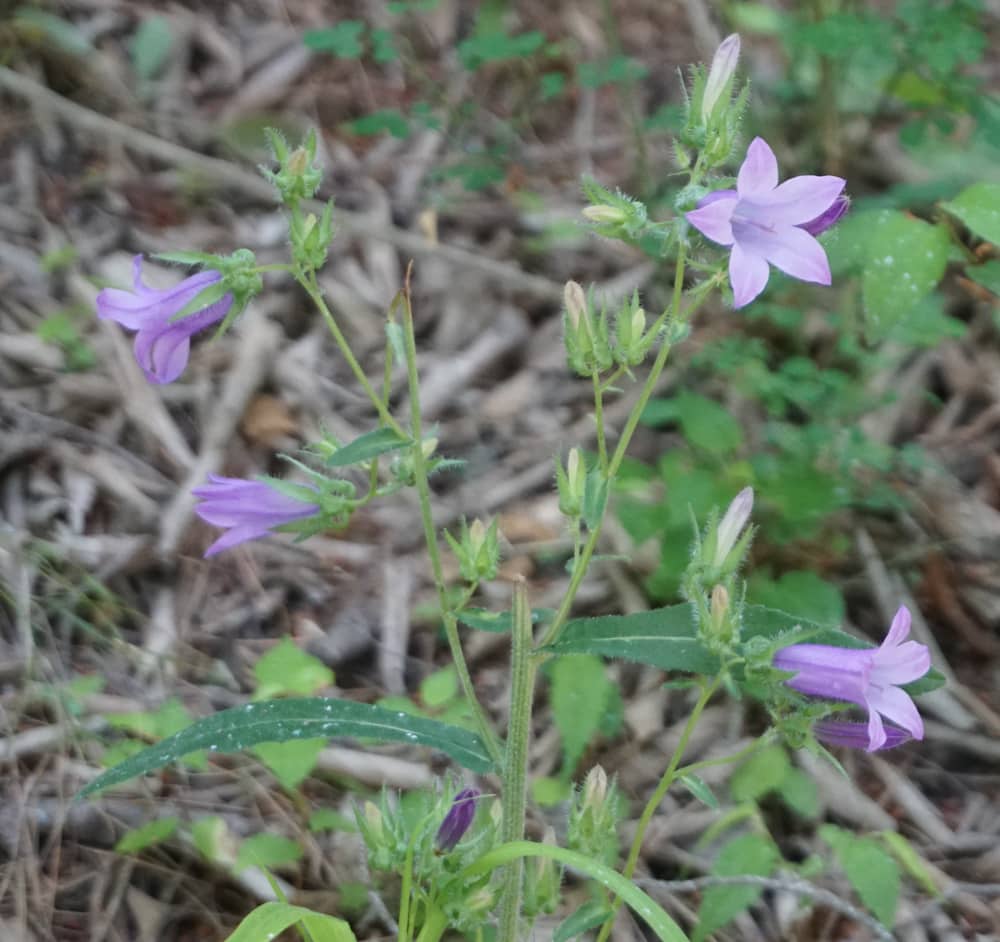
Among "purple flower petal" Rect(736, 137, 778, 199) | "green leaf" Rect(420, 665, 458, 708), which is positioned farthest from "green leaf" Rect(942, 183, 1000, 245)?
"green leaf" Rect(420, 665, 458, 708)

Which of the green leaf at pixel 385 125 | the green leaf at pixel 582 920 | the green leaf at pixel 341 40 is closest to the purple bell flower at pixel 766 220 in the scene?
the green leaf at pixel 582 920

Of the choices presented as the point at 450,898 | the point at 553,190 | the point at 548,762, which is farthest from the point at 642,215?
the point at 553,190

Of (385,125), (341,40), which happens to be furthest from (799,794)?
(341,40)

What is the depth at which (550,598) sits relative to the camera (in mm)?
2963

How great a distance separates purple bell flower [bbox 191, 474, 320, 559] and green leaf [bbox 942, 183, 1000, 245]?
1163mm

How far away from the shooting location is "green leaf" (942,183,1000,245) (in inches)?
76.1

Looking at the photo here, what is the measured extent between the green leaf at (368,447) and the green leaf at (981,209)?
1.00 meters

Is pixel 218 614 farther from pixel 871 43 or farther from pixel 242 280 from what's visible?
pixel 871 43

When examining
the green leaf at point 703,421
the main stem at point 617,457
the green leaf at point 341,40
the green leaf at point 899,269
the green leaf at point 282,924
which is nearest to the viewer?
the green leaf at point 282,924

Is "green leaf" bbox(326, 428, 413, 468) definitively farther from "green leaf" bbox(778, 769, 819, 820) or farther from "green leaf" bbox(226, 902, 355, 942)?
"green leaf" bbox(778, 769, 819, 820)

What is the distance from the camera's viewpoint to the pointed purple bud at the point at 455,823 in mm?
1674

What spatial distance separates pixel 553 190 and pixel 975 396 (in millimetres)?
1591

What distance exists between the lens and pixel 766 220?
1630mm

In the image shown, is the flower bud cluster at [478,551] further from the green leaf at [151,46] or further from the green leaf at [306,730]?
the green leaf at [151,46]
